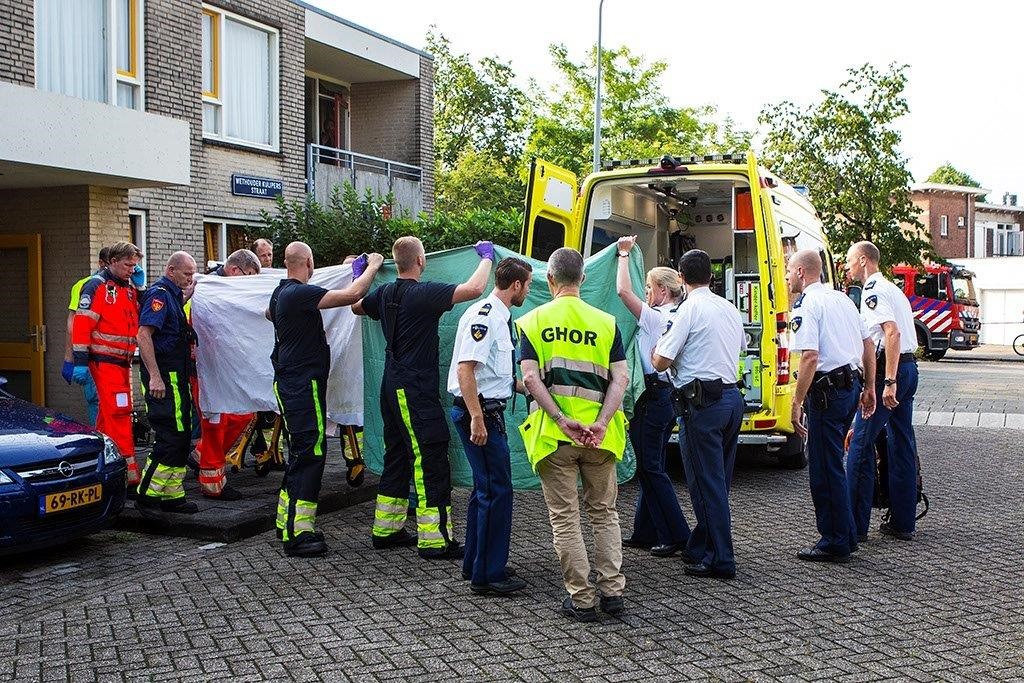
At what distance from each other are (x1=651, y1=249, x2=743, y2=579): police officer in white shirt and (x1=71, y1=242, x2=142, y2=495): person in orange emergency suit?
14.4ft

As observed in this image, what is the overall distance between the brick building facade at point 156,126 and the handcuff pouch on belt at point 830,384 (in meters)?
7.84

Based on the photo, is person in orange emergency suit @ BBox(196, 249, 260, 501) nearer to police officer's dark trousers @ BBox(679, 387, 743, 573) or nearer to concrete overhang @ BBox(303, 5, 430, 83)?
police officer's dark trousers @ BBox(679, 387, 743, 573)

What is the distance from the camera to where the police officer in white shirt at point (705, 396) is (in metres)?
6.16

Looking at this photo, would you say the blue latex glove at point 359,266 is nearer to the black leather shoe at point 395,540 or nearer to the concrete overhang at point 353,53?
the black leather shoe at point 395,540

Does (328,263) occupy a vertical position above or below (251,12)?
below

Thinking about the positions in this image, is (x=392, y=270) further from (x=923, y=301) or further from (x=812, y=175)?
(x=923, y=301)

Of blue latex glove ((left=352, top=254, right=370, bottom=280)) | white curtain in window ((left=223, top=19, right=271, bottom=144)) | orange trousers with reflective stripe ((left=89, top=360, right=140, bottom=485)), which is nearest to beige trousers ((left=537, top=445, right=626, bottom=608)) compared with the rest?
blue latex glove ((left=352, top=254, right=370, bottom=280))

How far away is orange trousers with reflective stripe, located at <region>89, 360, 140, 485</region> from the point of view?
8109mm

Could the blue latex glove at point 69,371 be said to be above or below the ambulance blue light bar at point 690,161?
Result: below

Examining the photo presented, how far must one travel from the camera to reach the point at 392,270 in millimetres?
7785

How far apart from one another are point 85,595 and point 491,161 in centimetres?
3926

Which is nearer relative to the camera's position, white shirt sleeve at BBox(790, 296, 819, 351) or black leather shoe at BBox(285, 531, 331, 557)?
white shirt sleeve at BBox(790, 296, 819, 351)

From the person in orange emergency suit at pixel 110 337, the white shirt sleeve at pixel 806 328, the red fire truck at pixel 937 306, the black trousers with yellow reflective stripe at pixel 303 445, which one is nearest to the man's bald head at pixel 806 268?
the white shirt sleeve at pixel 806 328

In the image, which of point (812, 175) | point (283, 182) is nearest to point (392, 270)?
point (283, 182)
